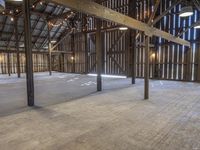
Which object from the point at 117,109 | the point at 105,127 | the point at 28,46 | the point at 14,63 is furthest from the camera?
the point at 14,63

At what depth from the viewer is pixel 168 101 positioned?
215 inches

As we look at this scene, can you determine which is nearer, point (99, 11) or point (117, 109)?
point (99, 11)

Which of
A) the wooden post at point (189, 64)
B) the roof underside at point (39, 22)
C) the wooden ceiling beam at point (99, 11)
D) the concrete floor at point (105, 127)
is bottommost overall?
the concrete floor at point (105, 127)

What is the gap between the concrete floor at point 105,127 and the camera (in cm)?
267

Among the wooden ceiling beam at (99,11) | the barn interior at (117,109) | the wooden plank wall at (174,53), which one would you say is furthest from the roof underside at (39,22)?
the wooden ceiling beam at (99,11)

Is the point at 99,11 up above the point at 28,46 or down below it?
above

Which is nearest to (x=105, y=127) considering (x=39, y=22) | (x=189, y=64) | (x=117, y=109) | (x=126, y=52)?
(x=117, y=109)

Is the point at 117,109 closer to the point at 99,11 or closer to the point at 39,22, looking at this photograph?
the point at 99,11

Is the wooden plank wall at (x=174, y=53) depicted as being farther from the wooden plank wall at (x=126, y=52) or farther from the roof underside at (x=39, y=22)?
the roof underside at (x=39, y=22)

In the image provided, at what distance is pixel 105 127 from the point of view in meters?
3.37

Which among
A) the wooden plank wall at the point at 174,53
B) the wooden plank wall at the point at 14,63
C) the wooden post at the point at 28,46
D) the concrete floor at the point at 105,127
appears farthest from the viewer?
the wooden plank wall at the point at 14,63

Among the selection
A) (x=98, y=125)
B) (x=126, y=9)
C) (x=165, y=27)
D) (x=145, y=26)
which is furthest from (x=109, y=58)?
(x=98, y=125)

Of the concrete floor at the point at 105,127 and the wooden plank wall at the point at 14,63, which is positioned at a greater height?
the wooden plank wall at the point at 14,63

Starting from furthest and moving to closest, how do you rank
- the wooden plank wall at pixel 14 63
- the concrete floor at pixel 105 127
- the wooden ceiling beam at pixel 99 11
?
1. the wooden plank wall at pixel 14 63
2. the wooden ceiling beam at pixel 99 11
3. the concrete floor at pixel 105 127
